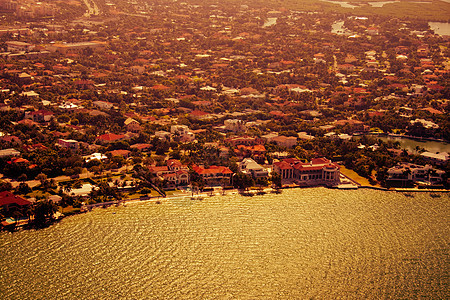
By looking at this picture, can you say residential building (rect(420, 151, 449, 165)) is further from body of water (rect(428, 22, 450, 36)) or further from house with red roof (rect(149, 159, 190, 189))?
body of water (rect(428, 22, 450, 36))

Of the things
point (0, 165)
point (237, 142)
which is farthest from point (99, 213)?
point (237, 142)

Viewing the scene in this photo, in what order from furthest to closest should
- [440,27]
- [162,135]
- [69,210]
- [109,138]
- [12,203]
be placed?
[440,27]
[162,135]
[109,138]
[69,210]
[12,203]

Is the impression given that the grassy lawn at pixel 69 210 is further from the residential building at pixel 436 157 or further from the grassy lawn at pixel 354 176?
the residential building at pixel 436 157

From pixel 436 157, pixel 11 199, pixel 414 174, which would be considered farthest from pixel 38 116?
pixel 436 157

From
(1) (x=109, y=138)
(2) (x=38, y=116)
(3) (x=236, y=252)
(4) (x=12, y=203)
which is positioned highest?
(4) (x=12, y=203)

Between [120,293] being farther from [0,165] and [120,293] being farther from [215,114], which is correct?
[215,114]

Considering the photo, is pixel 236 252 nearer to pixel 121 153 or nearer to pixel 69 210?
pixel 69 210

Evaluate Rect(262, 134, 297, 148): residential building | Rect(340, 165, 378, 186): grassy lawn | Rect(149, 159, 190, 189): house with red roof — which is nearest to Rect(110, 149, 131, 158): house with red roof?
Rect(149, 159, 190, 189): house with red roof
